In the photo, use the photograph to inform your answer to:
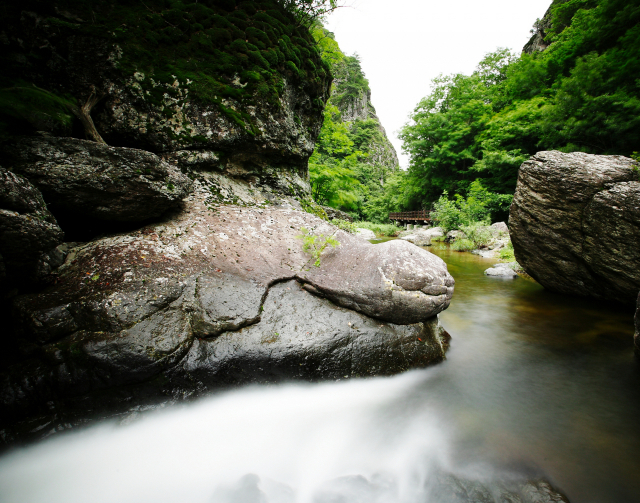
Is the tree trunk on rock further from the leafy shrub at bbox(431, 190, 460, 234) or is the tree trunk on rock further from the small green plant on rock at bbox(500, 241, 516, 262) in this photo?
the leafy shrub at bbox(431, 190, 460, 234)

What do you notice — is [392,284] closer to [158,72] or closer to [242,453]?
[242,453]

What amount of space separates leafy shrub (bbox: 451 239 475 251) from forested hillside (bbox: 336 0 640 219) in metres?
4.83

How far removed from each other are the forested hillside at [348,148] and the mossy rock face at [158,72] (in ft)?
11.7

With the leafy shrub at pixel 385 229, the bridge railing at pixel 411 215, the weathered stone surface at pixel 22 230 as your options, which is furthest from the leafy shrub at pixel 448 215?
the weathered stone surface at pixel 22 230

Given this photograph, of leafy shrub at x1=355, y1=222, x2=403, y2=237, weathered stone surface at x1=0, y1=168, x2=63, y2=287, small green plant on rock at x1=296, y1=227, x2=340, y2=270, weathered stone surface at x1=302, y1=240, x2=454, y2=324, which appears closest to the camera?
weathered stone surface at x1=0, y1=168, x2=63, y2=287

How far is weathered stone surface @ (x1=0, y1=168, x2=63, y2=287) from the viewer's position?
2.27 m

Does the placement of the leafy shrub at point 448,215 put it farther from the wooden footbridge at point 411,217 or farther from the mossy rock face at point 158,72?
the mossy rock face at point 158,72

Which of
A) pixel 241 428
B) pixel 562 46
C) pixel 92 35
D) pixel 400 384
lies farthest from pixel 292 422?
pixel 562 46

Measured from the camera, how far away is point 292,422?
2711mm

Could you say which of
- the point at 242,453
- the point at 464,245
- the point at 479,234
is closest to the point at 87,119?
the point at 242,453

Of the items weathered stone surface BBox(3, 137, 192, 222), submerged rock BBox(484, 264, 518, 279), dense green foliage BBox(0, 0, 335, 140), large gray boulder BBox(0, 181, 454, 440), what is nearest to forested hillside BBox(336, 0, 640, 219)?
submerged rock BBox(484, 264, 518, 279)

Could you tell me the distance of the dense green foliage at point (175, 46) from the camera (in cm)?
406

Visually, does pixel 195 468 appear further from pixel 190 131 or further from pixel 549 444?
pixel 190 131

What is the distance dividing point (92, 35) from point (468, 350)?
8.48 meters
